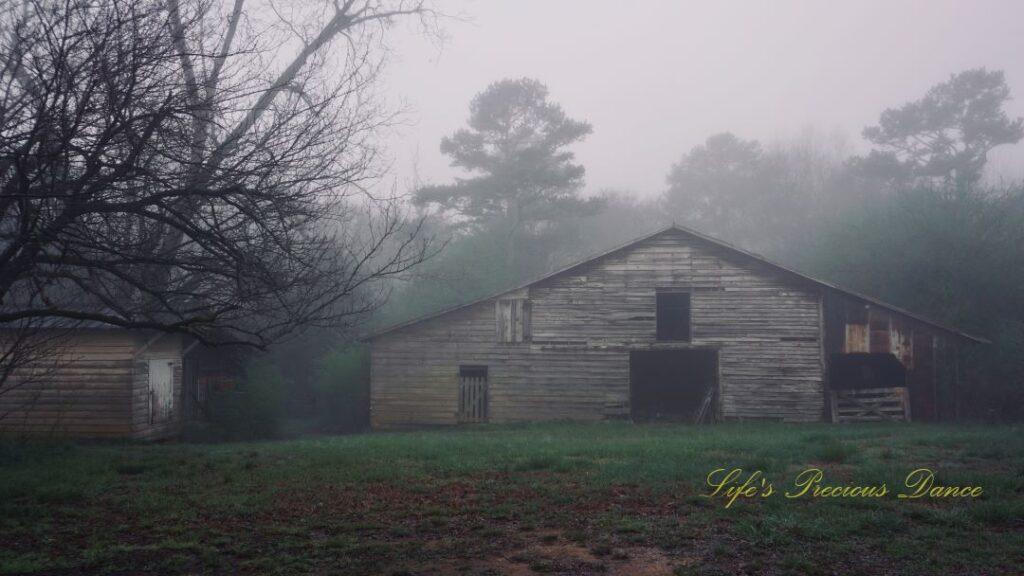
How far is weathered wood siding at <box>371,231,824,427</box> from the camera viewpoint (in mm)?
25625

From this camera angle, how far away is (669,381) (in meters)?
31.9

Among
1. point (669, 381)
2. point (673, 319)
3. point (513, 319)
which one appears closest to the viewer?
point (513, 319)

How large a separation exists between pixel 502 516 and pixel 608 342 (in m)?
17.6

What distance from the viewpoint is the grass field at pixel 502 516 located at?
275 inches

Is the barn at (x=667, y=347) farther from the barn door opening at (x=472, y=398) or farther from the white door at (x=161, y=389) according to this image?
the white door at (x=161, y=389)

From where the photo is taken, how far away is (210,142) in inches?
365

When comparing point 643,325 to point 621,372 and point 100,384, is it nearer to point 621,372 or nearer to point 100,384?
point 621,372

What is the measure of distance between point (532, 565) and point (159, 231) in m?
5.58

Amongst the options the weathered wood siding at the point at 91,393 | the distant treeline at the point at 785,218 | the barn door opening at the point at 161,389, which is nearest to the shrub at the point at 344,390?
the distant treeline at the point at 785,218

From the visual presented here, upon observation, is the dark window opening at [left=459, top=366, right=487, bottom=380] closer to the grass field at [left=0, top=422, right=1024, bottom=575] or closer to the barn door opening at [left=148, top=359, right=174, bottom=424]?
the barn door opening at [left=148, top=359, right=174, bottom=424]

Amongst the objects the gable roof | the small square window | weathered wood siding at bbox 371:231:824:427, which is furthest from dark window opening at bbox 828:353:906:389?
the small square window

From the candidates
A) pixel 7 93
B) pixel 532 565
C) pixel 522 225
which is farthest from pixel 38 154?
pixel 522 225

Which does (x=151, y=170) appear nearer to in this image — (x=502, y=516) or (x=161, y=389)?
(x=502, y=516)

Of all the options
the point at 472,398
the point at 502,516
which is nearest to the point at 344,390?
the point at 472,398
